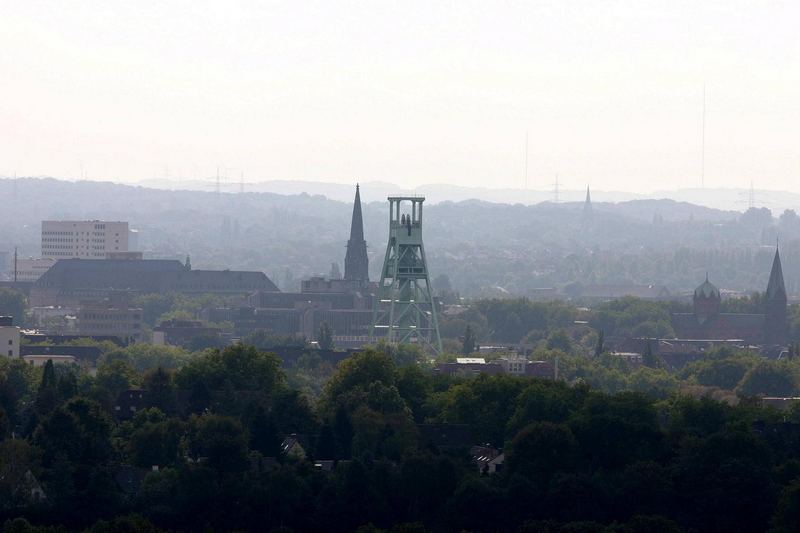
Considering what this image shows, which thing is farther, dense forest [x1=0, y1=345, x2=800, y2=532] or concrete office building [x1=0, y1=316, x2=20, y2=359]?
concrete office building [x1=0, y1=316, x2=20, y2=359]

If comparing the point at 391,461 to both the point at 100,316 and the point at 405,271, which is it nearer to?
the point at 405,271

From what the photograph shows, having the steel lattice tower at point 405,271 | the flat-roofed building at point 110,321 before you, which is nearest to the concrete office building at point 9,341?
the steel lattice tower at point 405,271

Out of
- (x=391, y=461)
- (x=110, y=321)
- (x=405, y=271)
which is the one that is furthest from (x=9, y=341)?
(x=391, y=461)

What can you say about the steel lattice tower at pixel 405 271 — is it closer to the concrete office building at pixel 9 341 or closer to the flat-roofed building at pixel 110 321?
the concrete office building at pixel 9 341

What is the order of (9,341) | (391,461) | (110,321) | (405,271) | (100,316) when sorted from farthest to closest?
(100,316), (110,321), (9,341), (405,271), (391,461)

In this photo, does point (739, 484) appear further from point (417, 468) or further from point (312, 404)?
point (312, 404)

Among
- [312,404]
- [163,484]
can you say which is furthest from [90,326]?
[163,484]

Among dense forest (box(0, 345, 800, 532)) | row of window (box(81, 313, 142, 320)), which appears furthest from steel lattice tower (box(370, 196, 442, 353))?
row of window (box(81, 313, 142, 320))

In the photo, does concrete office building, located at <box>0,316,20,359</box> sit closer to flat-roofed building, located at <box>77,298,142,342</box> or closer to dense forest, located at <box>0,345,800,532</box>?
dense forest, located at <box>0,345,800,532</box>
